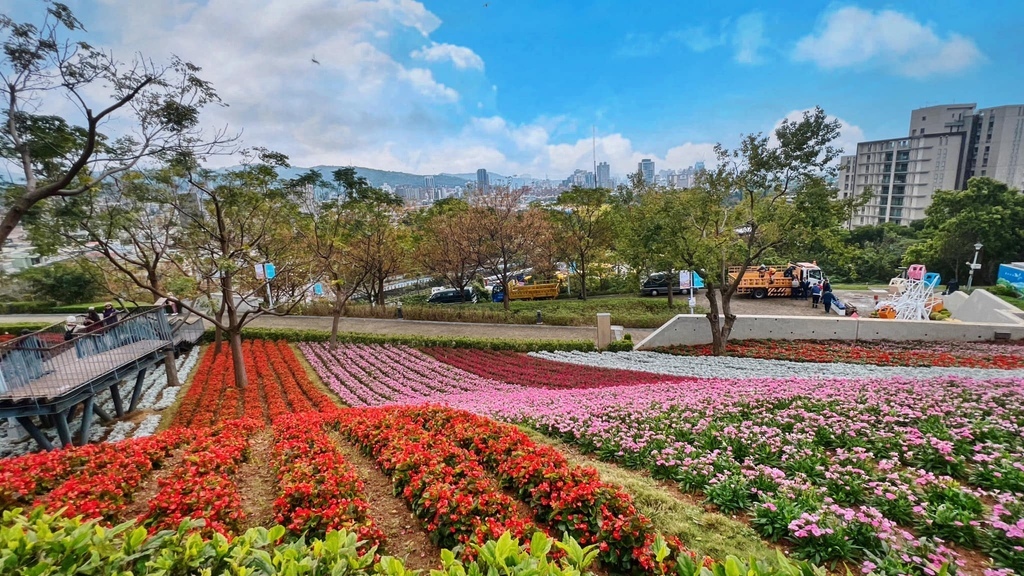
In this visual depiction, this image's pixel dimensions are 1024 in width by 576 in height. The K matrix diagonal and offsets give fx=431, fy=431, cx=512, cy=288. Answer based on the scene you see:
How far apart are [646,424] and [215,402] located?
33.4 feet

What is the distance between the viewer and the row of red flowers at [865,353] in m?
11.5

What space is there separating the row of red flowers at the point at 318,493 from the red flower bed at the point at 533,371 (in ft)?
24.1

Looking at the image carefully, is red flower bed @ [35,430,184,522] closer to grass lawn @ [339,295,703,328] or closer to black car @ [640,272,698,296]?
grass lawn @ [339,295,703,328]

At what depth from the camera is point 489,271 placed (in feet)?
88.9

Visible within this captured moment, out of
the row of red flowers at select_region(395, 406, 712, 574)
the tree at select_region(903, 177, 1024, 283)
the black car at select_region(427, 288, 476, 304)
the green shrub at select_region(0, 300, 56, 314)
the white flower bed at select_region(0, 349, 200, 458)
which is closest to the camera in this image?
the row of red flowers at select_region(395, 406, 712, 574)

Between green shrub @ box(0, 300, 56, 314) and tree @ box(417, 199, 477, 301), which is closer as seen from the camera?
tree @ box(417, 199, 477, 301)

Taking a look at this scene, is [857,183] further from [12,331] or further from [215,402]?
[12,331]

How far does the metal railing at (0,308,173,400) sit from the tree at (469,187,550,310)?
15.0 m

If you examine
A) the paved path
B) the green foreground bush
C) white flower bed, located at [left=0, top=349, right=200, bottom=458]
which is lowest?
the paved path

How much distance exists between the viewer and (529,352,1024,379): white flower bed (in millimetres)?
10094

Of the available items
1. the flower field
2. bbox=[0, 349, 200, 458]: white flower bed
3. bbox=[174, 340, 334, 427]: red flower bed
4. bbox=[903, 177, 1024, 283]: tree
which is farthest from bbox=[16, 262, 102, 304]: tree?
bbox=[903, 177, 1024, 283]: tree

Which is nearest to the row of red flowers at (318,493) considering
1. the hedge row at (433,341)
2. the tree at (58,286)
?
the hedge row at (433,341)

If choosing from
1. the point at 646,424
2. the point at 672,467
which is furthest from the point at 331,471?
the point at 646,424

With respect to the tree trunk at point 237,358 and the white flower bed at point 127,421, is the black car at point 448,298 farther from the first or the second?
the tree trunk at point 237,358
